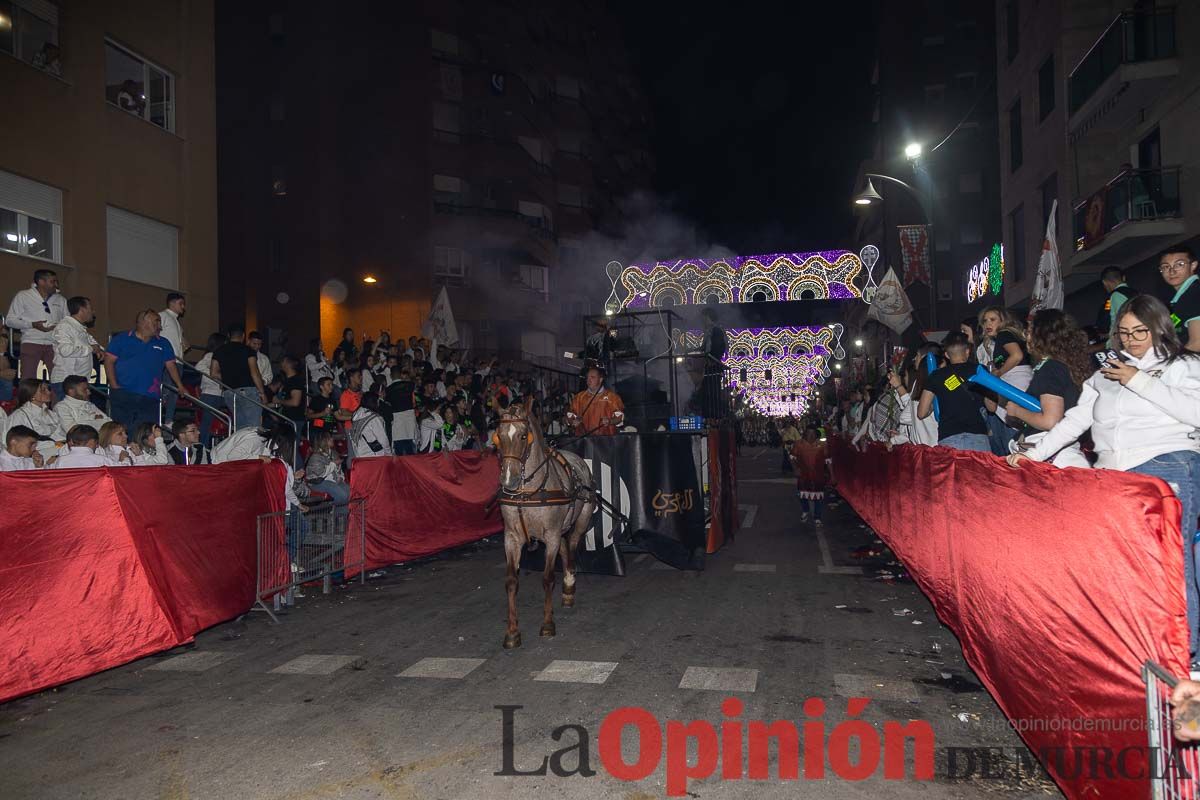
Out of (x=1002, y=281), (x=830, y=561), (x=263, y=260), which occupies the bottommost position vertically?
(x=830, y=561)

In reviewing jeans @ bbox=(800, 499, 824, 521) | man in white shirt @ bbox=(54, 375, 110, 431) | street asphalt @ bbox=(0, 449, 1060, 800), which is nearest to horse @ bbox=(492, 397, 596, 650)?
street asphalt @ bbox=(0, 449, 1060, 800)

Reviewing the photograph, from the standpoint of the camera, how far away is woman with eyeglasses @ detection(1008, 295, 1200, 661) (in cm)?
433

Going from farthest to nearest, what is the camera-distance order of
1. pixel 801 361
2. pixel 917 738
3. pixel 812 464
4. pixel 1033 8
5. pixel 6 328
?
pixel 801 361 < pixel 1033 8 < pixel 812 464 < pixel 6 328 < pixel 917 738

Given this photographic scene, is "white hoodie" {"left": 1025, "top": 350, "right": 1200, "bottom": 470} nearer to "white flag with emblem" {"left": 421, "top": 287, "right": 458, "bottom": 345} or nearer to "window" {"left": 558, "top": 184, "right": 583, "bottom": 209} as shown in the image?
"white flag with emblem" {"left": 421, "top": 287, "right": 458, "bottom": 345}

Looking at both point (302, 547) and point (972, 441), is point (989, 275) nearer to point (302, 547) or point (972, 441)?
point (972, 441)

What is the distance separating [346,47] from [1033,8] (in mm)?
27671

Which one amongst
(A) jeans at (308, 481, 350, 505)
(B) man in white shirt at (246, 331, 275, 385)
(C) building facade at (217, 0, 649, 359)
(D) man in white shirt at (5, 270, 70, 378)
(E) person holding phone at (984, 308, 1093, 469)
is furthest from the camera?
(C) building facade at (217, 0, 649, 359)

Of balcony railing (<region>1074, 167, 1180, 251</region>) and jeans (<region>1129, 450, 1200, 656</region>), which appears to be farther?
balcony railing (<region>1074, 167, 1180, 251</region>)

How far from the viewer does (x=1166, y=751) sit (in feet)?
9.84

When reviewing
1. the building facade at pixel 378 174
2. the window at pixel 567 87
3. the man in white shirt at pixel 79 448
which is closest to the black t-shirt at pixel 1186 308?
the man in white shirt at pixel 79 448

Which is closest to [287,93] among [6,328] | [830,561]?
[6,328]

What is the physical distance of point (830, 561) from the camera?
11.6 m

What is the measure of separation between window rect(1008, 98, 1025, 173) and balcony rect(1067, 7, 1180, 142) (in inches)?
237

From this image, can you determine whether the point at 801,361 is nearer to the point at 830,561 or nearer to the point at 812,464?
the point at 812,464
